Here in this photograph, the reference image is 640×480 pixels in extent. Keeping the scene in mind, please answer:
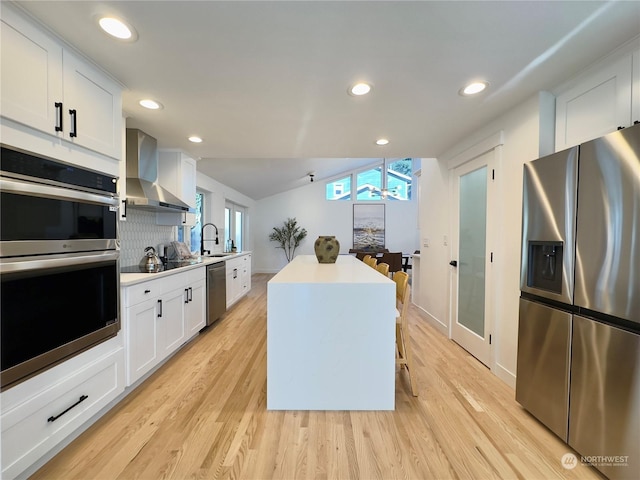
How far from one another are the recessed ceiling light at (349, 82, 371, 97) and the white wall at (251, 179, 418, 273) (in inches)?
269

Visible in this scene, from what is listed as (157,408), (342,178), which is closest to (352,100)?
(157,408)

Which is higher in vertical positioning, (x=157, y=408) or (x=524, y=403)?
(x=524, y=403)

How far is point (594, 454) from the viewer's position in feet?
4.37

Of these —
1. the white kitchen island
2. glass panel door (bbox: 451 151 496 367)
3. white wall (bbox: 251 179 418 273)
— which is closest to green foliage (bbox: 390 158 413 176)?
white wall (bbox: 251 179 418 273)

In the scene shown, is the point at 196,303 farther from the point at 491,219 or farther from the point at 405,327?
the point at 491,219

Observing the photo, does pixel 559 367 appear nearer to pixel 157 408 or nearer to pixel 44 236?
pixel 157 408

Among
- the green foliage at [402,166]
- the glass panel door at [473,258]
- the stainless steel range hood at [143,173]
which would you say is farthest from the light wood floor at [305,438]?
the green foliage at [402,166]

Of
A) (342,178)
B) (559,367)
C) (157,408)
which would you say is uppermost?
(342,178)

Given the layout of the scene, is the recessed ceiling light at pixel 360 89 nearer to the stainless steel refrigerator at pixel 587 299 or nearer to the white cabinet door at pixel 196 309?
the stainless steel refrigerator at pixel 587 299

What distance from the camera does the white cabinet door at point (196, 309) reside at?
9.61 feet

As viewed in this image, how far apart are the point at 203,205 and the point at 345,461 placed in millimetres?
4855

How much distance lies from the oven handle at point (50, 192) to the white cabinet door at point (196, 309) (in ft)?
4.86

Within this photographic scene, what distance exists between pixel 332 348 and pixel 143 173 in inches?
103
